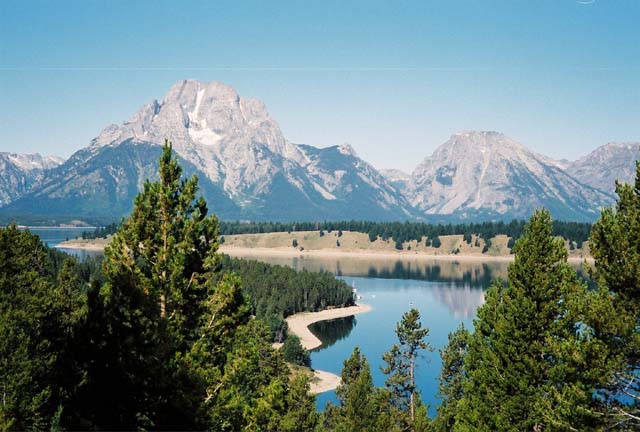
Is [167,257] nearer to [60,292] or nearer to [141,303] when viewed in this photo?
[141,303]

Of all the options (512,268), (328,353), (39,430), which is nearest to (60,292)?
(39,430)

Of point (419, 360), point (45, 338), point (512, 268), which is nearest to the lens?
point (512, 268)

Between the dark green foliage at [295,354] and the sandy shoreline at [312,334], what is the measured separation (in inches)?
150

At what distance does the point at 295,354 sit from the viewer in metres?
102

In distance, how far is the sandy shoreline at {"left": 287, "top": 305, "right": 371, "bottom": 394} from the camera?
93106 millimetres

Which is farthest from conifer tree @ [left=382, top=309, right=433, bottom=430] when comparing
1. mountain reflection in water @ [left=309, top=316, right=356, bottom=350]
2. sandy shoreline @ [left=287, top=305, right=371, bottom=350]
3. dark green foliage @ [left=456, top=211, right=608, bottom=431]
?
mountain reflection in water @ [left=309, top=316, right=356, bottom=350]

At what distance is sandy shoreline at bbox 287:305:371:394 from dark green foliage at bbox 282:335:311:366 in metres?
3.82

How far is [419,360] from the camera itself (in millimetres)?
116250

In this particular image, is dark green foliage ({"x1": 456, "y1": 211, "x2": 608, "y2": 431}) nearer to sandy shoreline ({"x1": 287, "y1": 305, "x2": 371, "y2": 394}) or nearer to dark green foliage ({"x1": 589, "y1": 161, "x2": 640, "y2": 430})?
dark green foliage ({"x1": 589, "y1": 161, "x2": 640, "y2": 430})

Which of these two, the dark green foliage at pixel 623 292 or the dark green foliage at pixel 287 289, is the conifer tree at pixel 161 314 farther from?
the dark green foliage at pixel 287 289

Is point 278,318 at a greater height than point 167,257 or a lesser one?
lesser

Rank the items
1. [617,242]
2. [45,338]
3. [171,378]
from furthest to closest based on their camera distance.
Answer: [45,338] < [617,242] < [171,378]

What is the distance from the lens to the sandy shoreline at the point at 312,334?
9311 centimetres

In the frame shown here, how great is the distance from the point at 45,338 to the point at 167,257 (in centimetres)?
1601
